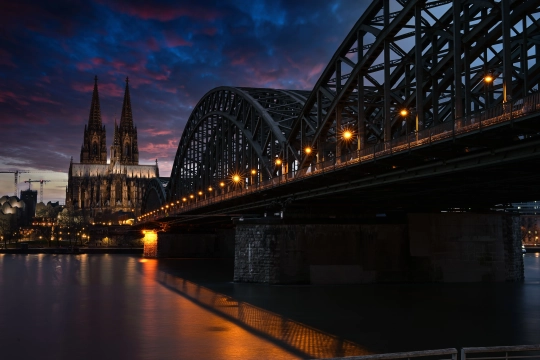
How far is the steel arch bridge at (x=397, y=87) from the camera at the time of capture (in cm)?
3756

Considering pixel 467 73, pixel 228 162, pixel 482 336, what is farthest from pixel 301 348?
pixel 228 162

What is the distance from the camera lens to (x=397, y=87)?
50.2 metres

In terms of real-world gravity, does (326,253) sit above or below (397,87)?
below

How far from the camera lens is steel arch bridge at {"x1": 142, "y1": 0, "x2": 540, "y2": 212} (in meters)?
37.6

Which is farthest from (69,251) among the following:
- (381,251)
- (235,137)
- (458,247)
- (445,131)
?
(445,131)

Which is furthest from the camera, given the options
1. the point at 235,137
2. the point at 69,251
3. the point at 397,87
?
the point at 69,251

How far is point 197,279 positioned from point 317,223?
19.0 metres

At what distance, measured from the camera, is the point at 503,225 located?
59.1m

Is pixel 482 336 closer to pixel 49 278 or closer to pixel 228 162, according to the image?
pixel 49 278

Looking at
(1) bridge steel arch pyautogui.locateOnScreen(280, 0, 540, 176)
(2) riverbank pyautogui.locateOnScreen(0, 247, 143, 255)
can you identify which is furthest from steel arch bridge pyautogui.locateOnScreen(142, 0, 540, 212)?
(2) riverbank pyautogui.locateOnScreen(0, 247, 143, 255)

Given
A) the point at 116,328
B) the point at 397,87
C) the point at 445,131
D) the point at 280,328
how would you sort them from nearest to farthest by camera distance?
the point at 445,131 → the point at 280,328 → the point at 116,328 → the point at 397,87

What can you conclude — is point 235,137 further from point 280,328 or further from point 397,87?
point 280,328

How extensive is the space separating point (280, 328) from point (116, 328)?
8.64 metres

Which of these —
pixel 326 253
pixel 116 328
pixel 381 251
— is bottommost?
pixel 116 328
